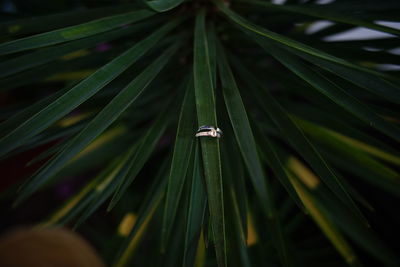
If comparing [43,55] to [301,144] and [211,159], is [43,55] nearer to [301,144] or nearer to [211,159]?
[211,159]

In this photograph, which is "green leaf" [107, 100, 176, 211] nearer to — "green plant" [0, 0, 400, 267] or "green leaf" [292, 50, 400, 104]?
"green plant" [0, 0, 400, 267]

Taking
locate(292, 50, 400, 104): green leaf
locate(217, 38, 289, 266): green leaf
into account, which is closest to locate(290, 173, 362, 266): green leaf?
locate(217, 38, 289, 266): green leaf

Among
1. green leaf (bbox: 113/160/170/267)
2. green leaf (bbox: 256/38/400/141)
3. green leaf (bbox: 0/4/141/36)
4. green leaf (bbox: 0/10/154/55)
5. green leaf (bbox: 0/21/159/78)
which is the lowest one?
green leaf (bbox: 113/160/170/267)

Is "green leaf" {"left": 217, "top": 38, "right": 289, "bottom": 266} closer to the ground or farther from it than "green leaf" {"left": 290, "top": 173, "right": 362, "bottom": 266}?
farther from it

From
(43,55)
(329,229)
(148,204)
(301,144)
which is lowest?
(329,229)

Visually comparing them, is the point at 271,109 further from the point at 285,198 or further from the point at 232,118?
the point at 285,198

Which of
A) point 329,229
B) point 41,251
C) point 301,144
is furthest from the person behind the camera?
point 329,229

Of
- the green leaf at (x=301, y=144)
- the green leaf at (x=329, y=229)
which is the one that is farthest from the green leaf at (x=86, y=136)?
the green leaf at (x=329, y=229)

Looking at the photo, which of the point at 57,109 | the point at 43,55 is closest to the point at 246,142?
the point at 57,109

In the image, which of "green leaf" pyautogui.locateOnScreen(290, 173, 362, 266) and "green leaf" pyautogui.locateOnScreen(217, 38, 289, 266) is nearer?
"green leaf" pyautogui.locateOnScreen(217, 38, 289, 266)
